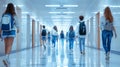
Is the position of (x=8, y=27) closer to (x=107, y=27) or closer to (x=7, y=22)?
(x=7, y=22)

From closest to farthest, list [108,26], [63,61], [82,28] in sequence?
1. [63,61]
2. [108,26]
3. [82,28]

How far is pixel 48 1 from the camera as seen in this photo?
16.1 meters

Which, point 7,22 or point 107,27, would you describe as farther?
point 107,27

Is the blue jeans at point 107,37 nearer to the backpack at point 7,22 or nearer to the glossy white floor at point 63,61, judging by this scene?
the glossy white floor at point 63,61

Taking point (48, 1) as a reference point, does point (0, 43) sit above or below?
below

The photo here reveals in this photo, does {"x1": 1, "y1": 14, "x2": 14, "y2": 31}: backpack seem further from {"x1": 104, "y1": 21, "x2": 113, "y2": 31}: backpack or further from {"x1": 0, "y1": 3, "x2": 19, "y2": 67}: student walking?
{"x1": 104, "y1": 21, "x2": 113, "y2": 31}: backpack

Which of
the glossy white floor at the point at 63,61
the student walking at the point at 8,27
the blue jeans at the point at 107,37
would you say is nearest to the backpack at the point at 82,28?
the glossy white floor at the point at 63,61

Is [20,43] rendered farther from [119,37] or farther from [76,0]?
[119,37]

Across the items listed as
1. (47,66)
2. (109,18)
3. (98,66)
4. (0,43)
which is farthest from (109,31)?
(0,43)

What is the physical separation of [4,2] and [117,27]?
5.45 metres

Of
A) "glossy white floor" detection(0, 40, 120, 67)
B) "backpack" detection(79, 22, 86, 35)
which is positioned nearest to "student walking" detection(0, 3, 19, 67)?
"glossy white floor" detection(0, 40, 120, 67)

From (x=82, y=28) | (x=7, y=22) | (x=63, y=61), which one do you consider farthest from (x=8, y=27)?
(x=82, y=28)

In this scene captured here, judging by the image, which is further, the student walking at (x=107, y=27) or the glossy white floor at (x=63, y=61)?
the student walking at (x=107, y=27)

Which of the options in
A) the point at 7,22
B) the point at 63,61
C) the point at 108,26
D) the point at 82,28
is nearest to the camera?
the point at 7,22
